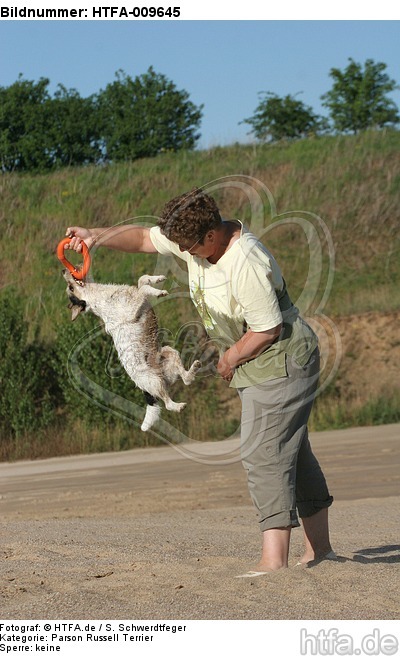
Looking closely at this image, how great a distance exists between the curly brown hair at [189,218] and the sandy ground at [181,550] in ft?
6.76

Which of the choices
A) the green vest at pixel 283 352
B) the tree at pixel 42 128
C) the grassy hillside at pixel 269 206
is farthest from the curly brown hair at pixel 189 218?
the tree at pixel 42 128

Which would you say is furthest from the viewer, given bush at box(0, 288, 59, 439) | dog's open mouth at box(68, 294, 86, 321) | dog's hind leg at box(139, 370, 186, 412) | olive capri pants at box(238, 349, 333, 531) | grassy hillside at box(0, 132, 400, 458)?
grassy hillside at box(0, 132, 400, 458)

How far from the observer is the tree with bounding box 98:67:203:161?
141ft

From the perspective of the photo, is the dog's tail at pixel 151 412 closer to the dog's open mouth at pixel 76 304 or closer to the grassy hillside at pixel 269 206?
the dog's open mouth at pixel 76 304

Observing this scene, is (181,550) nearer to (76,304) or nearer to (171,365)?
(171,365)

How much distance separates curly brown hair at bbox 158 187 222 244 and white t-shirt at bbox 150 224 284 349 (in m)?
0.23

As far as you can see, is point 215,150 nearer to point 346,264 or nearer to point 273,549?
point 346,264

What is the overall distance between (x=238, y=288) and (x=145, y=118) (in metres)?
38.3

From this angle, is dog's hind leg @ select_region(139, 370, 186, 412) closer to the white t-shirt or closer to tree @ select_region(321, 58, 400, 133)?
the white t-shirt

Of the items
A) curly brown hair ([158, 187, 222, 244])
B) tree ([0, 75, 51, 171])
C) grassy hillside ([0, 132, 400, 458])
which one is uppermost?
tree ([0, 75, 51, 171])

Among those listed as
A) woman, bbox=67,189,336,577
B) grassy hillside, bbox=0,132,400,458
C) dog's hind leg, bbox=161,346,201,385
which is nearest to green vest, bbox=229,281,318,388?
woman, bbox=67,189,336,577

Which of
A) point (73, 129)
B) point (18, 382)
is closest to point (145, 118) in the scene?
point (73, 129)

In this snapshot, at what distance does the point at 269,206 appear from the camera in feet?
105

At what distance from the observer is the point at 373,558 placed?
308 inches
